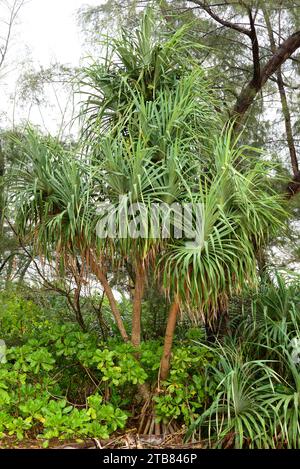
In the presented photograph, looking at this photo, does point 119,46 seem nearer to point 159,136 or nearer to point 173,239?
point 159,136

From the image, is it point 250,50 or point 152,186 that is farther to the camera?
point 250,50

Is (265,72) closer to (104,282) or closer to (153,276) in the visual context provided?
(153,276)

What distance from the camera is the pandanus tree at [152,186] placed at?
3.98 m

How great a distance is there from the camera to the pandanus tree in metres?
3.98

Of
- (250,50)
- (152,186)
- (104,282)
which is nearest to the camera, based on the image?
(152,186)

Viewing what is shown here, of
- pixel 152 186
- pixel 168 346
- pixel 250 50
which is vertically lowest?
pixel 168 346

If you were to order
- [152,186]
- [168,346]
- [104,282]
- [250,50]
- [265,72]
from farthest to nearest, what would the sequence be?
[250,50], [265,72], [104,282], [168,346], [152,186]

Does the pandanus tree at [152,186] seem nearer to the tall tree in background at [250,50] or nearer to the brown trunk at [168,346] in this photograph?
the brown trunk at [168,346]

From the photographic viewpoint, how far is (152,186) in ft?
13.2

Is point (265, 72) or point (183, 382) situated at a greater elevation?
point (265, 72)

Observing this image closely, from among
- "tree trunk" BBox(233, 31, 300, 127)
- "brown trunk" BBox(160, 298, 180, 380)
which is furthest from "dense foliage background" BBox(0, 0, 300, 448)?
"tree trunk" BBox(233, 31, 300, 127)

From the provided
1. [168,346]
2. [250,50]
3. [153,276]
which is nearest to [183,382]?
[168,346]

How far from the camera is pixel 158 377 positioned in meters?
4.43
